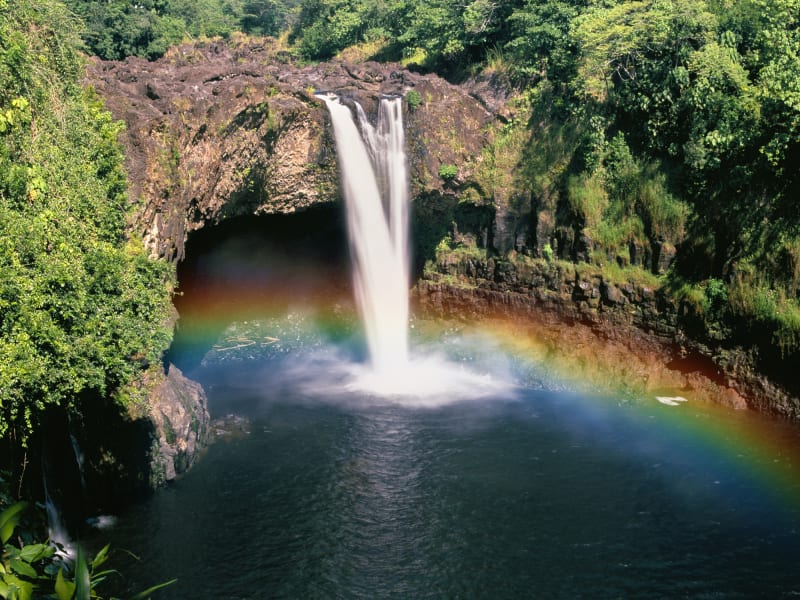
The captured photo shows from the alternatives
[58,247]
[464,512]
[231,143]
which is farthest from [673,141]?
[58,247]

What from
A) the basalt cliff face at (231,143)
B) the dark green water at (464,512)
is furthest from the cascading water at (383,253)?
the dark green water at (464,512)

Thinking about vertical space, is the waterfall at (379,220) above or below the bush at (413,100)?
below

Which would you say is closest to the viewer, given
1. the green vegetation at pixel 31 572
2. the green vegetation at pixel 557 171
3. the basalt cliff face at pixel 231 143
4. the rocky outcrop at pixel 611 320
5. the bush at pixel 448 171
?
the green vegetation at pixel 31 572

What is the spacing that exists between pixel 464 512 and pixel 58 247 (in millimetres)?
9350

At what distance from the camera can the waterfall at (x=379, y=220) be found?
A: 963 inches

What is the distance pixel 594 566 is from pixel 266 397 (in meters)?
11.3

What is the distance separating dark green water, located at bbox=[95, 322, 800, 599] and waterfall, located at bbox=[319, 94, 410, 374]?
6.08 meters

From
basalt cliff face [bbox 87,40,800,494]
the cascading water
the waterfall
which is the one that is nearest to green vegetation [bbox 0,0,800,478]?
basalt cliff face [bbox 87,40,800,494]

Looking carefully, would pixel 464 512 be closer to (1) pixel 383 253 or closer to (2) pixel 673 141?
(1) pixel 383 253

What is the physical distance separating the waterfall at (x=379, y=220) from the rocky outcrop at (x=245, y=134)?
476mm

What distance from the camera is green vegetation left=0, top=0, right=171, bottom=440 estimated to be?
1080 cm

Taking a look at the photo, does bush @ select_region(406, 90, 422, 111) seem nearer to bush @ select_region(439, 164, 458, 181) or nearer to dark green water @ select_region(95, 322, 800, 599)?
bush @ select_region(439, 164, 458, 181)

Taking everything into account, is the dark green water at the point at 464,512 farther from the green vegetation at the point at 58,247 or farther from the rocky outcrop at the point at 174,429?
the green vegetation at the point at 58,247

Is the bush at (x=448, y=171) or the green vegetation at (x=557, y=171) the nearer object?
the green vegetation at (x=557, y=171)
